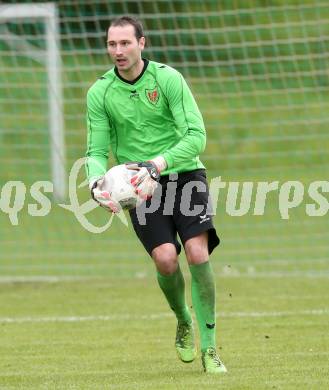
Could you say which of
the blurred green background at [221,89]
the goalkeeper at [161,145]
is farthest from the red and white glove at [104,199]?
the blurred green background at [221,89]

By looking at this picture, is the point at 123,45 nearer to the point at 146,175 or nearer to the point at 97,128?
the point at 97,128

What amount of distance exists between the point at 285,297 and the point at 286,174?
7298 millimetres

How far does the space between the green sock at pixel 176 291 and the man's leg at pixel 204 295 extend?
20cm

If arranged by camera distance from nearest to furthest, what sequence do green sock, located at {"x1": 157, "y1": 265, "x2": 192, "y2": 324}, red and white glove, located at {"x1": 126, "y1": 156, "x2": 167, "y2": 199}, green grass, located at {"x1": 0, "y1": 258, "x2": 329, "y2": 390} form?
red and white glove, located at {"x1": 126, "y1": 156, "x2": 167, "y2": 199} < green grass, located at {"x1": 0, "y1": 258, "x2": 329, "y2": 390} < green sock, located at {"x1": 157, "y1": 265, "x2": 192, "y2": 324}

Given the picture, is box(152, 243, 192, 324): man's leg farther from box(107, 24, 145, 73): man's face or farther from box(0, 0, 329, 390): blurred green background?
box(107, 24, 145, 73): man's face

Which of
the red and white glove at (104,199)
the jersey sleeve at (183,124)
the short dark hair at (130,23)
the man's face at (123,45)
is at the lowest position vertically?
the red and white glove at (104,199)

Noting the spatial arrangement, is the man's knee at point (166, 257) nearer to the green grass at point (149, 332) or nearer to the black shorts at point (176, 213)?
the black shorts at point (176, 213)

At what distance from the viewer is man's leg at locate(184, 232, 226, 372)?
712cm

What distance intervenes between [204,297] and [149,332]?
7.37 feet

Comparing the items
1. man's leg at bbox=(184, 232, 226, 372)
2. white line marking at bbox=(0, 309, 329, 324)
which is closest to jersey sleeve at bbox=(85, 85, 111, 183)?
man's leg at bbox=(184, 232, 226, 372)

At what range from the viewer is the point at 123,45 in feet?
23.4

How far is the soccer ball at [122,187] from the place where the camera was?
22.9ft

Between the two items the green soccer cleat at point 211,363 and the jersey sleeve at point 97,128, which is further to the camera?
the jersey sleeve at point 97,128

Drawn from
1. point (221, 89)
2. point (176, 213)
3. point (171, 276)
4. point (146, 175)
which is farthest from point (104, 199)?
point (221, 89)
